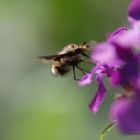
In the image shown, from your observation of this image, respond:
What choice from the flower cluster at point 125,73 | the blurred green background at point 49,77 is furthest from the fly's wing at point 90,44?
the blurred green background at point 49,77

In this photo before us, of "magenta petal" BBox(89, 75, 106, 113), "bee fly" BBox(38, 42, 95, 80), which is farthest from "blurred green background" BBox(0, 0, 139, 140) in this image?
"magenta petal" BBox(89, 75, 106, 113)

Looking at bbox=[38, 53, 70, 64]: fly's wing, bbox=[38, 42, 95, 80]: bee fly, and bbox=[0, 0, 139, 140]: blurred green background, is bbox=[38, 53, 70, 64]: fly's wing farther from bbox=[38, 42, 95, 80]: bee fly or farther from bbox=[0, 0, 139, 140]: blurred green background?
bbox=[0, 0, 139, 140]: blurred green background

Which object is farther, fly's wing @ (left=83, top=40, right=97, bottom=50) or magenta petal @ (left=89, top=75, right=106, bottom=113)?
fly's wing @ (left=83, top=40, right=97, bottom=50)

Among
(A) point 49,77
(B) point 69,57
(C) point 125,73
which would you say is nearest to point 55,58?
(B) point 69,57

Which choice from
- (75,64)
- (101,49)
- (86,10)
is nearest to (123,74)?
(101,49)

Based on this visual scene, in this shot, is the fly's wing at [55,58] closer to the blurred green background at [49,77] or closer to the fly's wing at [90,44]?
the fly's wing at [90,44]

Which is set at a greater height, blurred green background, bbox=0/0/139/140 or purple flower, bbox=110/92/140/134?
blurred green background, bbox=0/0/139/140

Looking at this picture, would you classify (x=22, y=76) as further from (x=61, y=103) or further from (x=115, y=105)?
(x=115, y=105)
